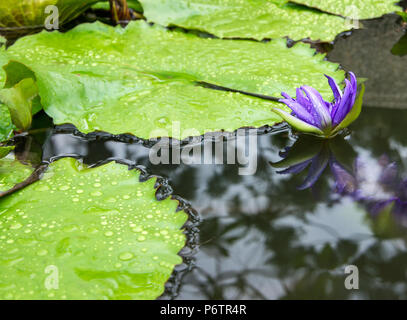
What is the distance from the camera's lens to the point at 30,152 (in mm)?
1700

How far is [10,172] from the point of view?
4.93ft

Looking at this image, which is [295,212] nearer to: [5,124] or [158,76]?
[158,76]

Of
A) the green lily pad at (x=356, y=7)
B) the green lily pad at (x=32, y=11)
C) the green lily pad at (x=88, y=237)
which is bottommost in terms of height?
the green lily pad at (x=88, y=237)

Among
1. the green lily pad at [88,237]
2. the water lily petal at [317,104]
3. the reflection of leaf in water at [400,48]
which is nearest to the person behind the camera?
the green lily pad at [88,237]

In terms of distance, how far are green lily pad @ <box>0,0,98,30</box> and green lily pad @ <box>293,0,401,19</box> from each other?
1.37 meters

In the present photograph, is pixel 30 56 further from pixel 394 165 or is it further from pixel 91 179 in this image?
pixel 394 165

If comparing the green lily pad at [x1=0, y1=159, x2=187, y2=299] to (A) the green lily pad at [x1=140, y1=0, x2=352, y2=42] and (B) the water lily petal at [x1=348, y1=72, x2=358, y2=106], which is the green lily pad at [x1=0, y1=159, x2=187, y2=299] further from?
(A) the green lily pad at [x1=140, y1=0, x2=352, y2=42]

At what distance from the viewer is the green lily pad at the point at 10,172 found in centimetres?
143

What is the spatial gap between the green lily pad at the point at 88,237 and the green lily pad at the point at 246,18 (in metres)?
1.36

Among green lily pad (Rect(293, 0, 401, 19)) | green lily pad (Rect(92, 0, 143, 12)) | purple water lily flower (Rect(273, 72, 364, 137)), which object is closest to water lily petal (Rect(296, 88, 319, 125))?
→ purple water lily flower (Rect(273, 72, 364, 137))

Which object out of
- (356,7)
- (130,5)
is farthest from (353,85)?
(130,5)

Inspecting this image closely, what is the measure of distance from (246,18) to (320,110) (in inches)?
49.2

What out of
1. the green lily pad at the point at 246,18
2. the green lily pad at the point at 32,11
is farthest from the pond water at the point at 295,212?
the green lily pad at the point at 32,11

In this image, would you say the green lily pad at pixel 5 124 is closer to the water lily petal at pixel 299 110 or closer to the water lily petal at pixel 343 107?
the water lily petal at pixel 299 110
